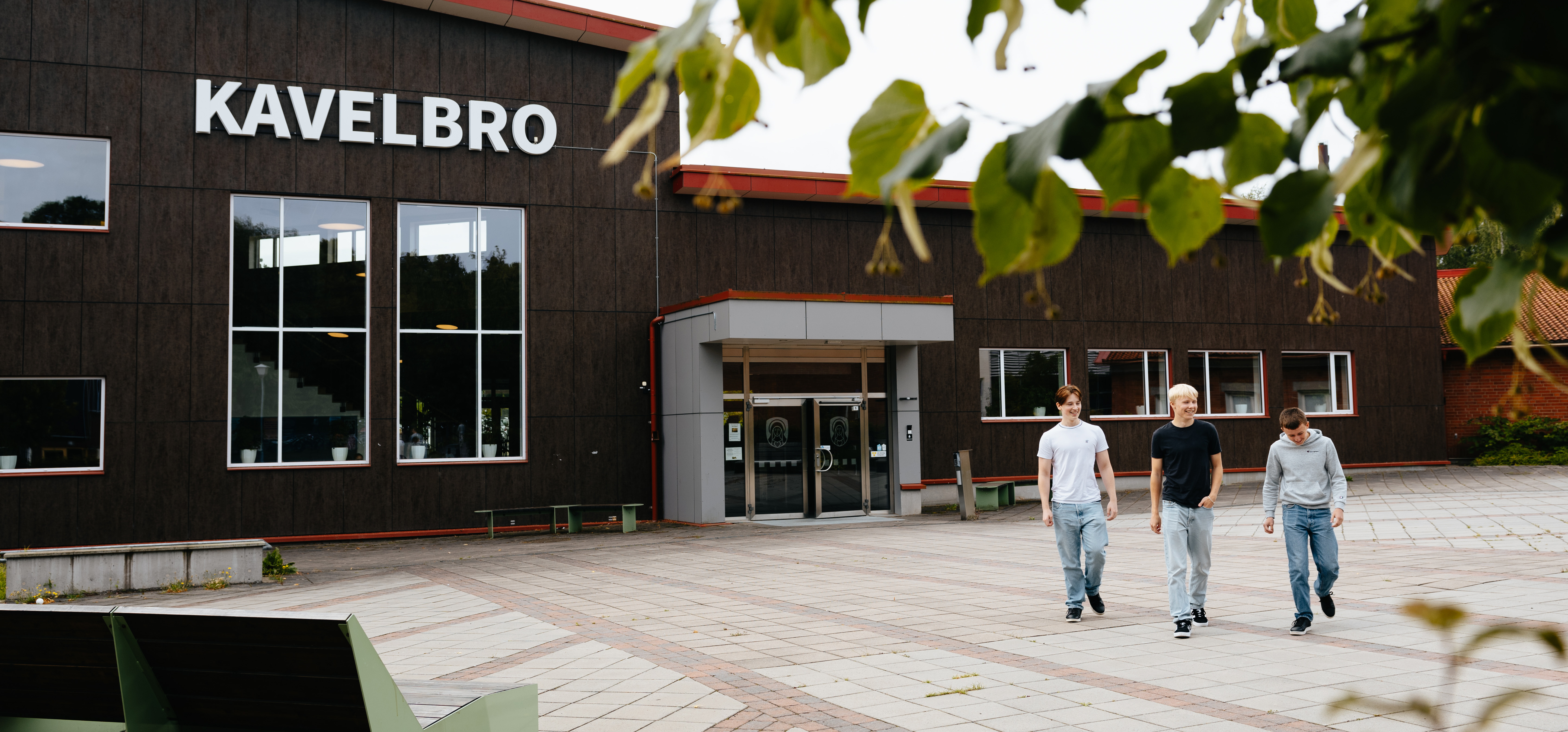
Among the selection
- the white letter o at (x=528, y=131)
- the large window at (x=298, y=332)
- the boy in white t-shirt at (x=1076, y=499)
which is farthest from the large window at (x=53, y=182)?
the boy in white t-shirt at (x=1076, y=499)

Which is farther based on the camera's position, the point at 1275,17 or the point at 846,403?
the point at 846,403

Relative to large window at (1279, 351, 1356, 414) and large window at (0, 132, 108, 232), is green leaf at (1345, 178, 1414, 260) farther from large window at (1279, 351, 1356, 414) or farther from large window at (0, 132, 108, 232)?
large window at (1279, 351, 1356, 414)

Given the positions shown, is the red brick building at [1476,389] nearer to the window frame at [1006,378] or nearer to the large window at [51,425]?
A: the window frame at [1006,378]

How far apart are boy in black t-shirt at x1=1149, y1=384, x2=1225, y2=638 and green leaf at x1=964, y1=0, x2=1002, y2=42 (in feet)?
23.3

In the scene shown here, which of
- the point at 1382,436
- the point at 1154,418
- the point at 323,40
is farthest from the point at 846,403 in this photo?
the point at 1382,436

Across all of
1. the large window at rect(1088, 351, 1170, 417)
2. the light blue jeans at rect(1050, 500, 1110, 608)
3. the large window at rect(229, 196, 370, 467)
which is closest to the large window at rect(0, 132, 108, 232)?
the large window at rect(229, 196, 370, 467)

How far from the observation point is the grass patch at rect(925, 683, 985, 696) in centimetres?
618

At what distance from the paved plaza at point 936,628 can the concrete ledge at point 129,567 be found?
48 cm

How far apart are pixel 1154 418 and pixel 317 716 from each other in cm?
2240

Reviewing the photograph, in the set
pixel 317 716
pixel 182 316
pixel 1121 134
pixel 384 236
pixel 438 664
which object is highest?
pixel 384 236

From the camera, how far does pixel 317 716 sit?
3.91 m

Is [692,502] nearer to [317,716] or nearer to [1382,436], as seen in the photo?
[317,716]

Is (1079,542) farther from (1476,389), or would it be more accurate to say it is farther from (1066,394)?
(1476,389)

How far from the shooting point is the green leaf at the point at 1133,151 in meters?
1.15
